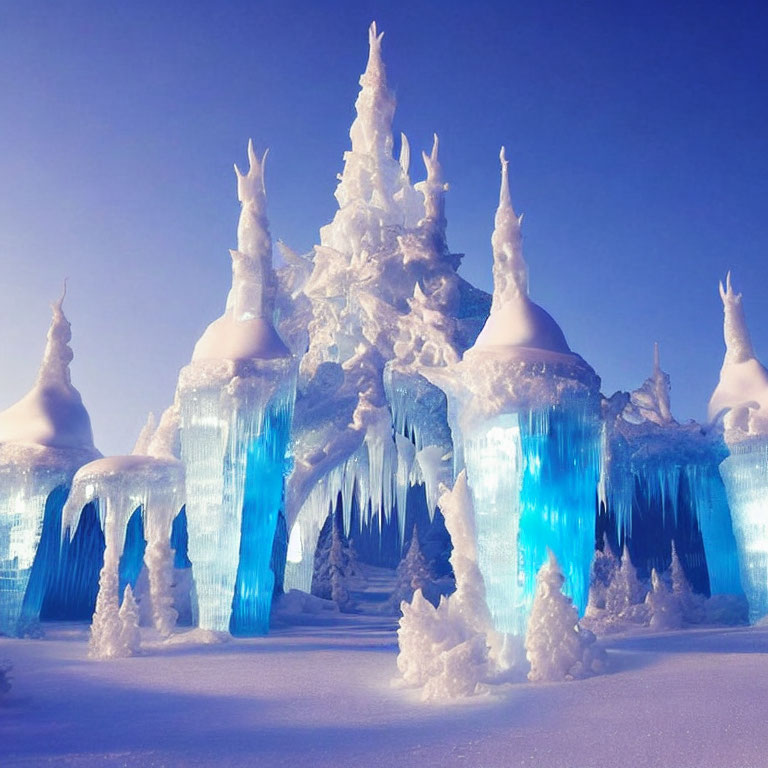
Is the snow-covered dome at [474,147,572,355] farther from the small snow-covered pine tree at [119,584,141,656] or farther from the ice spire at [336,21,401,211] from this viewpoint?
the ice spire at [336,21,401,211]

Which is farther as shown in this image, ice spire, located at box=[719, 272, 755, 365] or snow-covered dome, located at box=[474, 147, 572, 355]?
ice spire, located at box=[719, 272, 755, 365]

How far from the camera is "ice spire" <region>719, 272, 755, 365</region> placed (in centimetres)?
2044

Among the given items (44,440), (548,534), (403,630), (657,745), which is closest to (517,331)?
(548,534)

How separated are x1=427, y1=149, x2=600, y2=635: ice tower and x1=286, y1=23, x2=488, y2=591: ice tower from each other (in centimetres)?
538

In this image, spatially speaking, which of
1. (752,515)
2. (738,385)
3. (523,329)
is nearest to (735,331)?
(738,385)

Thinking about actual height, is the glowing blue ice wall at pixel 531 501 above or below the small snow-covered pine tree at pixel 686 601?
above

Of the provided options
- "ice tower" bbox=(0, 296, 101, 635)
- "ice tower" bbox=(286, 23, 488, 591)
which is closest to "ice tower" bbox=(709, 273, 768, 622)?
"ice tower" bbox=(286, 23, 488, 591)

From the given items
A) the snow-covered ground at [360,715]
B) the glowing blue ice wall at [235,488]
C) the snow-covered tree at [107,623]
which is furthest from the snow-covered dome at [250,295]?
the snow-covered ground at [360,715]

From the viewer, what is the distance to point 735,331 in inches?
809

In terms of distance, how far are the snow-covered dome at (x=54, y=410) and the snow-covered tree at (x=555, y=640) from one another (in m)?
13.4

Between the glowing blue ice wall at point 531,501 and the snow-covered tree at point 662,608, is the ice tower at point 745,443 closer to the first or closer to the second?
the snow-covered tree at point 662,608

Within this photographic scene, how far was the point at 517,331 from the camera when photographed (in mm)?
15422

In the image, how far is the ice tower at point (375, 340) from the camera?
2127 cm

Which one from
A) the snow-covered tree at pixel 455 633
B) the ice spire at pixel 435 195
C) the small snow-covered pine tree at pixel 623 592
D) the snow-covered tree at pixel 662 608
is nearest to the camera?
the snow-covered tree at pixel 455 633
